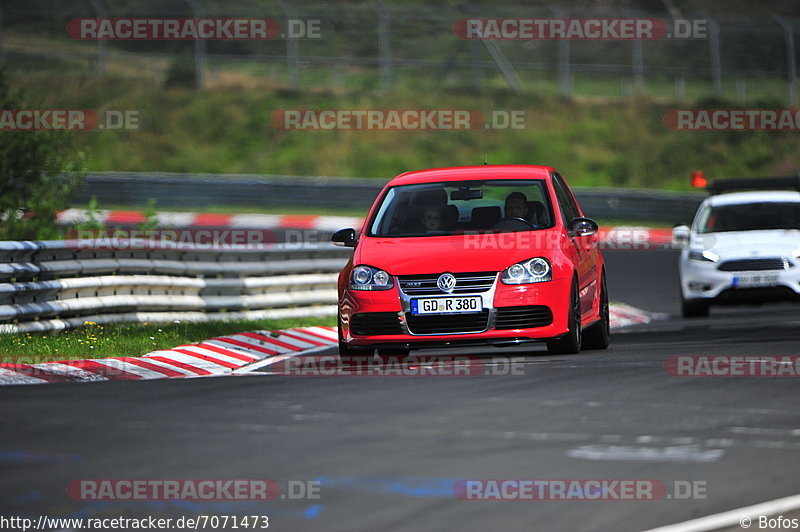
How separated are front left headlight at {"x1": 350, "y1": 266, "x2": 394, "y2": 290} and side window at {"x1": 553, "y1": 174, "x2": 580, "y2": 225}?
1.76m

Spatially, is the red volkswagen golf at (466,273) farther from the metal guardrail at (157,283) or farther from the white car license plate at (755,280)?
the white car license plate at (755,280)

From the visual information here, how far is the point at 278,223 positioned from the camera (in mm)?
35000

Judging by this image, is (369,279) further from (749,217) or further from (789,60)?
(789,60)

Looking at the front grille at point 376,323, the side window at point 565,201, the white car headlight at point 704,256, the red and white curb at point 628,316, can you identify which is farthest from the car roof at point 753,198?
the front grille at point 376,323

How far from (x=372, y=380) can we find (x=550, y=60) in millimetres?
48631

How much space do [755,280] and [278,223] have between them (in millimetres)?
18021

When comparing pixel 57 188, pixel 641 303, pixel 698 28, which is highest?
pixel 698 28

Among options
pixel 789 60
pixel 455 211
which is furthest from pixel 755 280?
pixel 789 60

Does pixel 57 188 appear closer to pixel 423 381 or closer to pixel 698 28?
pixel 423 381

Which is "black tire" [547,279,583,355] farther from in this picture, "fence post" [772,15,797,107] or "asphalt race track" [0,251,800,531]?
"fence post" [772,15,797,107]

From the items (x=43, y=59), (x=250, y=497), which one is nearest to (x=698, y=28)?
(x=43, y=59)

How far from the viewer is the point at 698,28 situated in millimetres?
42969

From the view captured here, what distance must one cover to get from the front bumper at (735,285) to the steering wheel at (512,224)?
647 centimetres

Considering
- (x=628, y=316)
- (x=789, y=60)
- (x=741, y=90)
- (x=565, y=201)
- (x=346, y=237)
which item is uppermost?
(x=789, y=60)
